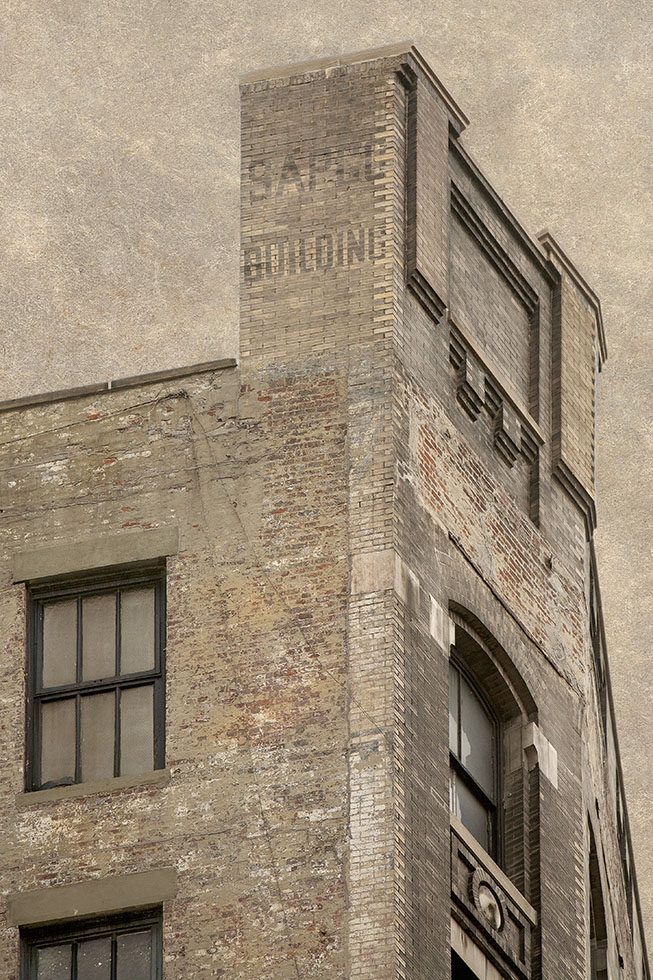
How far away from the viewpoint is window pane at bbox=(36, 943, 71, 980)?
33344mm

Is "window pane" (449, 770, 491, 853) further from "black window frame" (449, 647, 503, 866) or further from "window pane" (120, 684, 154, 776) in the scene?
"window pane" (120, 684, 154, 776)

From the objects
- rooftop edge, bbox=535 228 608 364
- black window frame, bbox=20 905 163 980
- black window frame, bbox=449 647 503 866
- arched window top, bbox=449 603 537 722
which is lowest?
black window frame, bbox=20 905 163 980

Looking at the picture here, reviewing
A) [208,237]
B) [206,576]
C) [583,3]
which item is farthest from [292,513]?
[583,3]

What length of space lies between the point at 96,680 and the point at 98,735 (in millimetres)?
621

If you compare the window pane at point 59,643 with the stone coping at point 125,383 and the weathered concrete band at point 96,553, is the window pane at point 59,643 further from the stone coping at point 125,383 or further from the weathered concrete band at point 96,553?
the stone coping at point 125,383

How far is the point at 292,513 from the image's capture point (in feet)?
115

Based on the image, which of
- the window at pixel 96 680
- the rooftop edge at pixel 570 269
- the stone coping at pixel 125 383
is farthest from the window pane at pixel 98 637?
the rooftop edge at pixel 570 269

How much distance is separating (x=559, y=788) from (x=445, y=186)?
23.8 feet

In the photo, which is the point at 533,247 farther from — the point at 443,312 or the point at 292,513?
the point at 292,513

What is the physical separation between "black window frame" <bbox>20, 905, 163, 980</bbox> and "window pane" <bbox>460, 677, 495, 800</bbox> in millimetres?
4587

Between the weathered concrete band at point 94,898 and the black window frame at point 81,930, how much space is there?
0.12 m

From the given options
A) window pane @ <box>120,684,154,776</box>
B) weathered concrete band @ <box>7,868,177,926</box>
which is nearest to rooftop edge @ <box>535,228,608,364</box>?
window pane @ <box>120,684,154,776</box>

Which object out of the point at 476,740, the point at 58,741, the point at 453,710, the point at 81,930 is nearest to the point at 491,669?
the point at 476,740

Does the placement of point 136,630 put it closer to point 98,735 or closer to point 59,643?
point 59,643
